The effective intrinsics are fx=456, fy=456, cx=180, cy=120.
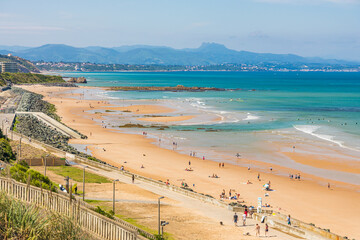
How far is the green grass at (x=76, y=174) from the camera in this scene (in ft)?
119

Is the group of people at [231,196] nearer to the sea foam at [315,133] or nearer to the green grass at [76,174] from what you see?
the green grass at [76,174]

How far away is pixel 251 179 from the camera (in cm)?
4275

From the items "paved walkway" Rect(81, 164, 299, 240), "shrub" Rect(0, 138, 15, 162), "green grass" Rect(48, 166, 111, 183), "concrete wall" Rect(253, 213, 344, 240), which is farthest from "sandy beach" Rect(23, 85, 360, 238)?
"shrub" Rect(0, 138, 15, 162)

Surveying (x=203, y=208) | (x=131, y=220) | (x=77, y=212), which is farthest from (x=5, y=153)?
(x=77, y=212)

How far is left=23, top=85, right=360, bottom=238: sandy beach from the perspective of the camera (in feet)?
109

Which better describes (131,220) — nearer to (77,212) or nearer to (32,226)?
(77,212)

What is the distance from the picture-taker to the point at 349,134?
223ft

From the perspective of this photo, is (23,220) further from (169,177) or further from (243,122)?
(243,122)

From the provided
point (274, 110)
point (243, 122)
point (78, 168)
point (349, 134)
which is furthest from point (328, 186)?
point (274, 110)

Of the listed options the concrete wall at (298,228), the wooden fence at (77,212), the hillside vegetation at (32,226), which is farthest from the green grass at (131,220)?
the hillside vegetation at (32,226)

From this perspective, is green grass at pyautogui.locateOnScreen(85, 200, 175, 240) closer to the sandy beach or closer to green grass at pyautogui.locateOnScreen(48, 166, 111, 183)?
green grass at pyautogui.locateOnScreen(48, 166, 111, 183)

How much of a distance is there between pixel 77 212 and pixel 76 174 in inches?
953

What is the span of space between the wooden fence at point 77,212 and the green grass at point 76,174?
18.7m

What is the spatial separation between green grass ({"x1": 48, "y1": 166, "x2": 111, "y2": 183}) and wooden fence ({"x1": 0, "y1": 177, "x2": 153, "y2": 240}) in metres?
18.7
